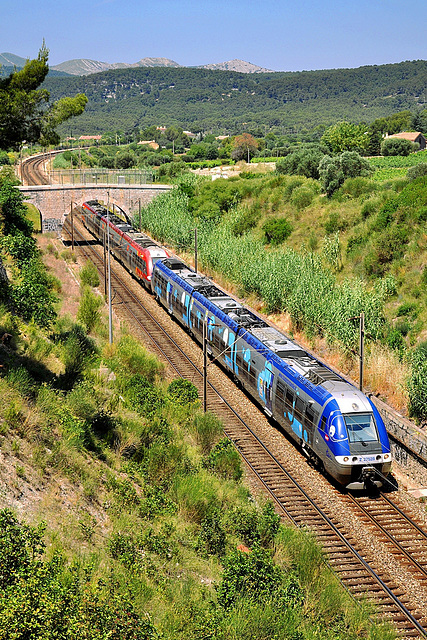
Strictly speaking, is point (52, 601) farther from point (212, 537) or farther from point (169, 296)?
point (169, 296)

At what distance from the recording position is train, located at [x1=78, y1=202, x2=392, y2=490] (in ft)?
63.8

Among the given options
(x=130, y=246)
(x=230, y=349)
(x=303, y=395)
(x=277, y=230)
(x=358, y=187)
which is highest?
(x=358, y=187)

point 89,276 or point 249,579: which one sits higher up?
point 249,579

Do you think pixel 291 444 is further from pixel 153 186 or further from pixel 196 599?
pixel 153 186

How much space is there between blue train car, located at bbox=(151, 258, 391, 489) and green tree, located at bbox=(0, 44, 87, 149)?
10450mm

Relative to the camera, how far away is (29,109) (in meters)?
19.3

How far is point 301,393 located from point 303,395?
16 centimetres

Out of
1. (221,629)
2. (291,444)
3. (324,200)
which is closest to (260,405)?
(291,444)

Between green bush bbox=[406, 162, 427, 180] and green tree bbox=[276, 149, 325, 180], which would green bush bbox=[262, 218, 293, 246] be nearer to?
green bush bbox=[406, 162, 427, 180]

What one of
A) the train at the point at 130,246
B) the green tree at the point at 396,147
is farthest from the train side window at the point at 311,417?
the green tree at the point at 396,147

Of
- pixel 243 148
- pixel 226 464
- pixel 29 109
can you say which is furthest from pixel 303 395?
pixel 243 148

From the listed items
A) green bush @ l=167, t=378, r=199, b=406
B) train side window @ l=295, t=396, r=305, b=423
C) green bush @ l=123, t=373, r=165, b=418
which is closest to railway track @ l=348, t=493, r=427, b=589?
train side window @ l=295, t=396, r=305, b=423

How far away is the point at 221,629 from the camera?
34.8ft

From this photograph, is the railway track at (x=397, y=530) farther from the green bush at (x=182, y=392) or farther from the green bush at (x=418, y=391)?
the green bush at (x=182, y=392)
